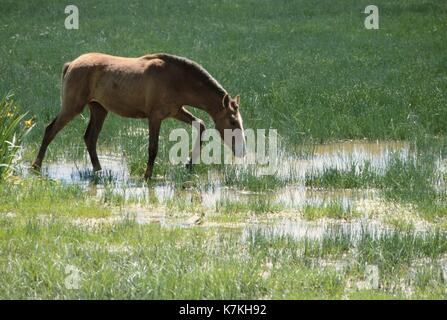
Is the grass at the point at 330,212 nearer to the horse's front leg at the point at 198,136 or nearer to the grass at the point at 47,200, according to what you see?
the grass at the point at 47,200

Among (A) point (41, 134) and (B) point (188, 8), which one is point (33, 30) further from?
(A) point (41, 134)

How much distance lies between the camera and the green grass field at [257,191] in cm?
854

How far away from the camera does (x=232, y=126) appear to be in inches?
543

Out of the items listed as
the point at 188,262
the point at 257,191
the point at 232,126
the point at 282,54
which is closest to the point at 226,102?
the point at 232,126

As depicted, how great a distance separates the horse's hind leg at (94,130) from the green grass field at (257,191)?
0.26m

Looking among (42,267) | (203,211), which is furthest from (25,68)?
(42,267)

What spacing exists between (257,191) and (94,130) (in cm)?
292

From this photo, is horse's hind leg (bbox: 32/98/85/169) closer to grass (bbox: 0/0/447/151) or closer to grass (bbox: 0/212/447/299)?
grass (bbox: 0/0/447/151)

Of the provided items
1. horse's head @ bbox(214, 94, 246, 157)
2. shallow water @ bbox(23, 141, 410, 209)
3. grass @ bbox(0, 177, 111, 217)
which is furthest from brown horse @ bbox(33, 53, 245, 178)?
grass @ bbox(0, 177, 111, 217)

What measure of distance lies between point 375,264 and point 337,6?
71.6 ft

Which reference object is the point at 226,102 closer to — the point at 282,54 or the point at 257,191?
the point at 257,191

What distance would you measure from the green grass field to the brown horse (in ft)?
2.11

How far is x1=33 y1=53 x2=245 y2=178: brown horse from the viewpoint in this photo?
1385cm

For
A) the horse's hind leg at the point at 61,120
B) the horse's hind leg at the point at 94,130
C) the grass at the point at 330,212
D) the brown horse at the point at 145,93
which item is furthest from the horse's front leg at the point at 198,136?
the grass at the point at 330,212
